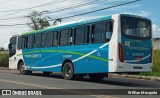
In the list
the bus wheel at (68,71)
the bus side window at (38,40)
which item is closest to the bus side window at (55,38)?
the bus wheel at (68,71)

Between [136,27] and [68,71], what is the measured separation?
482 cm

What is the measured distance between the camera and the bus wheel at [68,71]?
1983 cm

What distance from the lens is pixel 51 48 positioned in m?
21.8

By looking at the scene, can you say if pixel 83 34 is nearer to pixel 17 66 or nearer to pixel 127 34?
pixel 127 34

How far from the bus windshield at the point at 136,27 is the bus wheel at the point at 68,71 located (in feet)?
13.7

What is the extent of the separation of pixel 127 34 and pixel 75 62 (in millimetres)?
3730

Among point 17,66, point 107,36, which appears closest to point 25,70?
point 17,66

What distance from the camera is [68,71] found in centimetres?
2027

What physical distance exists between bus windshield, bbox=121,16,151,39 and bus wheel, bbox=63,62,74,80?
418 cm

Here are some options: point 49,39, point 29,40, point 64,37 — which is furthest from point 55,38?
point 29,40

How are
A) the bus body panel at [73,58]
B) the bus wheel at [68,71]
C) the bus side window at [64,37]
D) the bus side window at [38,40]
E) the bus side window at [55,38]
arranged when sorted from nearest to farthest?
the bus body panel at [73,58]
the bus wheel at [68,71]
the bus side window at [64,37]
the bus side window at [55,38]
the bus side window at [38,40]

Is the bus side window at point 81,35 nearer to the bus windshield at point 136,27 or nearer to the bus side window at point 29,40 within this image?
the bus windshield at point 136,27

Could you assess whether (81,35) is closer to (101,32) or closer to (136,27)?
(101,32)

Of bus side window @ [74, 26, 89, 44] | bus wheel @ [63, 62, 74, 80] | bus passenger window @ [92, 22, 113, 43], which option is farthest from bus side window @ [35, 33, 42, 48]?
bus passenger window @ [92, 22, 113, 43]
